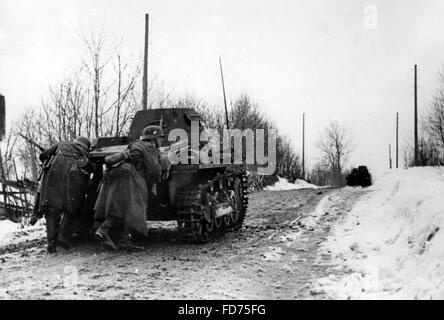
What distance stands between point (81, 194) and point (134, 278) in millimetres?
2761

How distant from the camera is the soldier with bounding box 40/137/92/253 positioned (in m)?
8.01

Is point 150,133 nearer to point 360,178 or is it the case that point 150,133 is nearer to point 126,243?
point 126,243

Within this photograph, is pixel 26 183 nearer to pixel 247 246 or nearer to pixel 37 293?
pixel 247 246

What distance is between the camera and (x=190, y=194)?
8320 millimetres

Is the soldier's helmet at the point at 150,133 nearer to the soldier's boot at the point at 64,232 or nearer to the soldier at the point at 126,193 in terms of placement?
the soldier at the point at 126,193

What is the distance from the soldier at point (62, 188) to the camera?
8.01 meters

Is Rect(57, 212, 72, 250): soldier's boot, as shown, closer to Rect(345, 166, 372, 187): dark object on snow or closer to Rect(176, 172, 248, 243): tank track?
Rect(176, 172, 248, 243): tank track

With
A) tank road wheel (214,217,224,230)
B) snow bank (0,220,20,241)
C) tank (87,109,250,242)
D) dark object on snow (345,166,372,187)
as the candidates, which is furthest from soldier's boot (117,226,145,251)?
dark object on snow (345,166,372,187)

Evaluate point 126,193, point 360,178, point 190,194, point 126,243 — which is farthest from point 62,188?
point 360,178

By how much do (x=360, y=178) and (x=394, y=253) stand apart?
87.9 ft

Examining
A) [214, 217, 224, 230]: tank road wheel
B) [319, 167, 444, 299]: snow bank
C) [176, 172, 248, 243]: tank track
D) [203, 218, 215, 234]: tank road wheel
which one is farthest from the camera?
[214, 217, 224, 230]: tank road wheel

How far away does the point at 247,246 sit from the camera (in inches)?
328

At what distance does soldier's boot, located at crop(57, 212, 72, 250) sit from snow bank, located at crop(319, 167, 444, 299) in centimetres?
385
